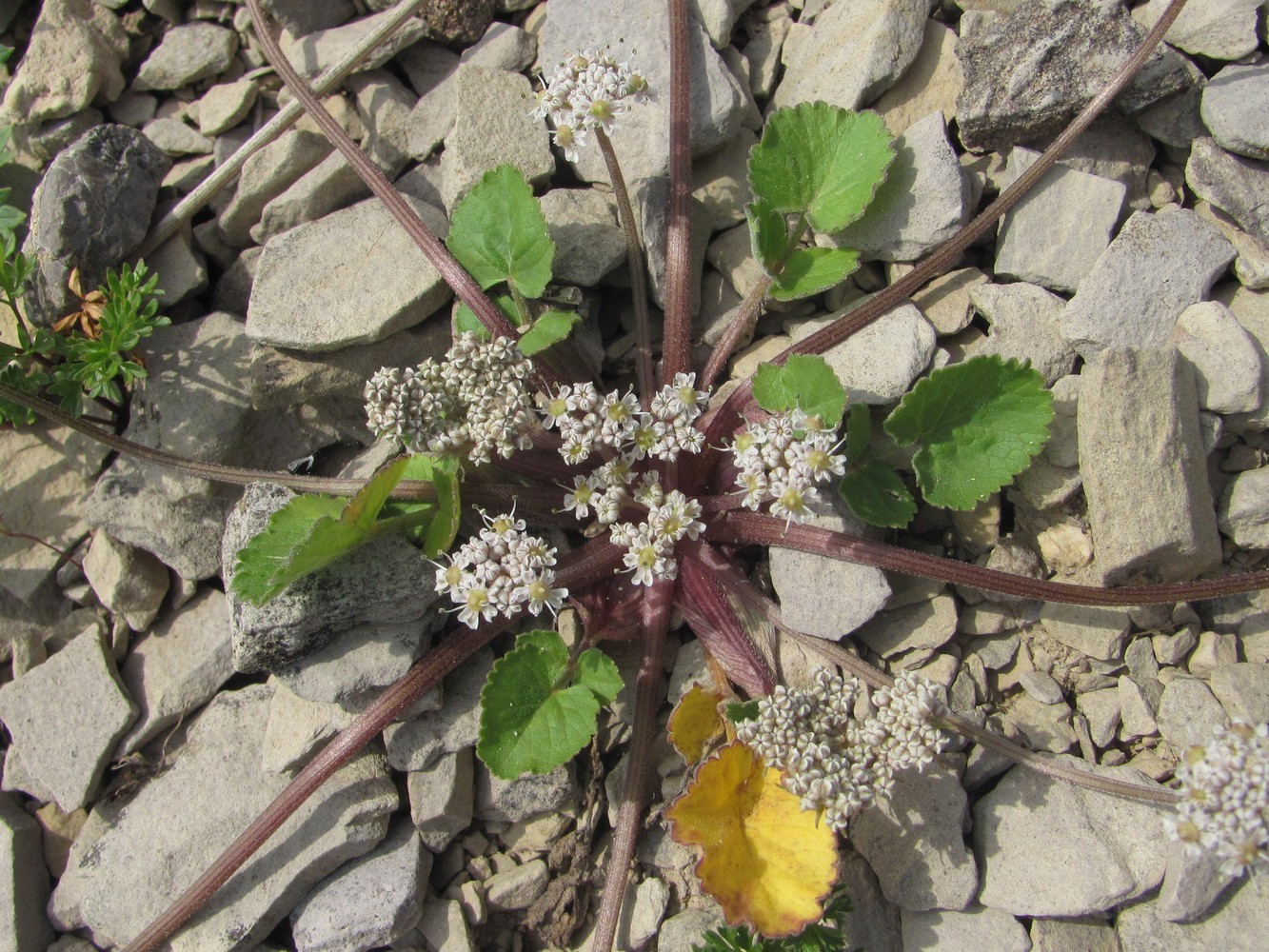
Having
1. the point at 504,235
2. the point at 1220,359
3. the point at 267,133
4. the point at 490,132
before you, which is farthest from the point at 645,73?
the point at 1220,359

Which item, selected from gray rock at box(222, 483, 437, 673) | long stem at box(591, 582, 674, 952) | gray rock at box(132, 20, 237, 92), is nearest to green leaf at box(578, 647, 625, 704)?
long stem at box(591, 582, 674, 952)

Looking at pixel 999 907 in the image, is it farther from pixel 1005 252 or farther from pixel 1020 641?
pixel 1005 252

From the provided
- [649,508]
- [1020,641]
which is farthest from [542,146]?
[1020,641]

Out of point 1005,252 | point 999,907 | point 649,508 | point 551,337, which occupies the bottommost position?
point 999,907

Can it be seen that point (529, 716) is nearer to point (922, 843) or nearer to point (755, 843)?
point (755, 843)

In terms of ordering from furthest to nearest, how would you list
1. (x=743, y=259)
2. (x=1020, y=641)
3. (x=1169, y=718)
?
(x=743, y=259)
(x=1020, y=641)
(x=1169, y=718)

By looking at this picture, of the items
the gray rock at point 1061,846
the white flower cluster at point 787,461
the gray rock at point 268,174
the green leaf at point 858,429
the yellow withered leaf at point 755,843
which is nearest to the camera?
the white flower cluster at point 787,461

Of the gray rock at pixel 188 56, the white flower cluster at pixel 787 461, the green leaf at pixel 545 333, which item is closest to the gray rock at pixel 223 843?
the green leaf at pixel 545 333

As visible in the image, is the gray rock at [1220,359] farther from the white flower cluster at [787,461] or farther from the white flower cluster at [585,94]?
the white flower cluster at [585,94]

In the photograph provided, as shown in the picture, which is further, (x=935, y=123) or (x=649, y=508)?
(x=935, y=123)
